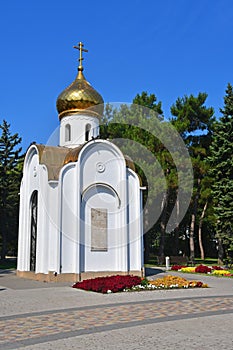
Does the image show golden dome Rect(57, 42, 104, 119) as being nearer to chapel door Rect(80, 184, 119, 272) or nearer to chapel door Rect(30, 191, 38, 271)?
chapel door Rect(30, 191, 38, 271)

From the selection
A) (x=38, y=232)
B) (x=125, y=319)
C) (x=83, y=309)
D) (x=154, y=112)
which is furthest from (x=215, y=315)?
(x=154, y=112)

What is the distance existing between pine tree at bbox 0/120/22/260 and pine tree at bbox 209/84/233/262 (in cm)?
1707

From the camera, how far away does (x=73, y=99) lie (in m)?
21.6

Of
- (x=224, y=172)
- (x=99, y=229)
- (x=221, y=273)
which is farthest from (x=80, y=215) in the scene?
(x=224, y=172)

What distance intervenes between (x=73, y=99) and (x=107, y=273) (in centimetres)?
932

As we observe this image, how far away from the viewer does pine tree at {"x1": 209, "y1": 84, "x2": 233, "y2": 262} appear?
24484mm

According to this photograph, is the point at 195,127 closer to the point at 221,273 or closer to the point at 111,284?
the point at 221,273

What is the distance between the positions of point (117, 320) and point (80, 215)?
9850 mm

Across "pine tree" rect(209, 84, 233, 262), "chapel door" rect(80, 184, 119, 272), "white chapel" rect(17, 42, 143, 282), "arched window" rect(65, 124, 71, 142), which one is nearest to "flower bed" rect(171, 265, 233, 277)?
"pine tree" rect(209, 84, 233, 262)

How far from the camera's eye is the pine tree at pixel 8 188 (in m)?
33.8

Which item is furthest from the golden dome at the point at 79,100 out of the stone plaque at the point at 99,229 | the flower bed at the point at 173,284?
the flower bed at the point at 173,284

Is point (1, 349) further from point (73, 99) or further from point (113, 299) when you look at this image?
point (73, 99)

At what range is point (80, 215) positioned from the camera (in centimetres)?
1788

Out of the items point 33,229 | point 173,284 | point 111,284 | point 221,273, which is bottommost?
point 221,273
